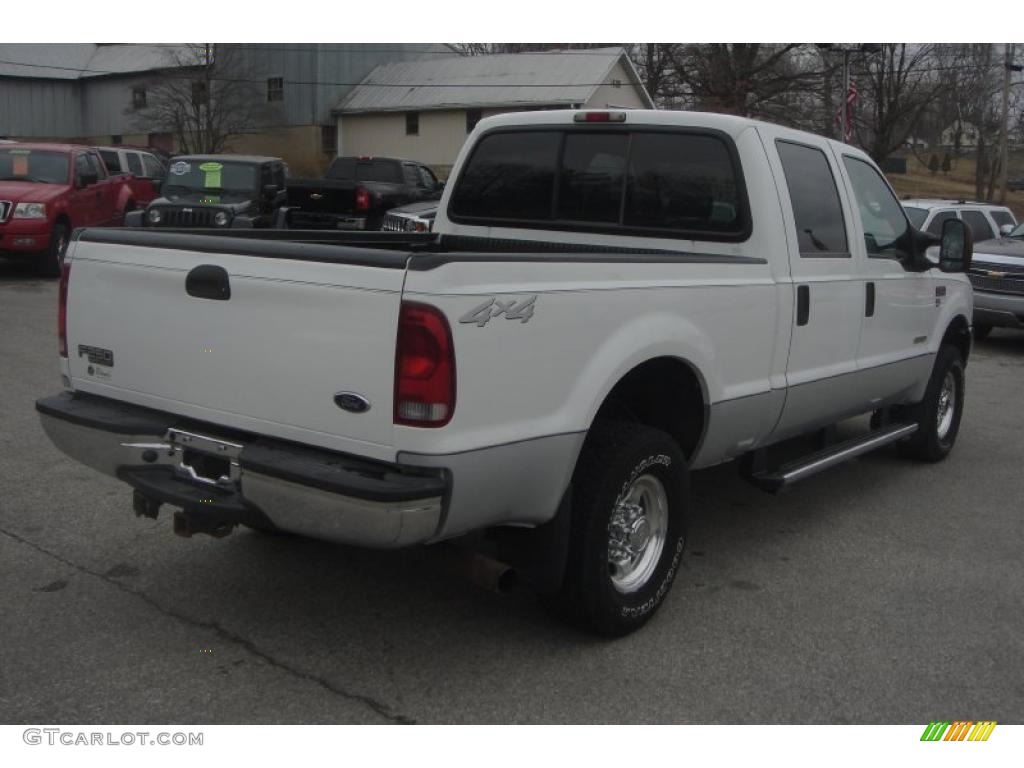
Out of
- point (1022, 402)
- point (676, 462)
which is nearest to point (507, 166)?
point (676, 462)

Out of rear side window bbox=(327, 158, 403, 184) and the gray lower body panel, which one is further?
rear side window bbox=(327, 158, 403, 184)

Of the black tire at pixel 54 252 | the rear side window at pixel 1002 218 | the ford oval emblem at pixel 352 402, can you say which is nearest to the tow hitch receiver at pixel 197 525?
the ford oval emblem at pixel 352 402

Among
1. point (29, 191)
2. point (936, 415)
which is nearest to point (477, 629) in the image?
point (936, 415)

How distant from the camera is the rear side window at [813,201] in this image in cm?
510

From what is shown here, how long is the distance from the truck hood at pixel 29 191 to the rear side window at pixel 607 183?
36.2ft

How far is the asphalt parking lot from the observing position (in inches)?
141

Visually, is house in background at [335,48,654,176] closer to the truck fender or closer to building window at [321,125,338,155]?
building window at [321,125,338,155]

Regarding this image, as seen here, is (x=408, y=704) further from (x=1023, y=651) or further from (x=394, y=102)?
(x=394, y=102)

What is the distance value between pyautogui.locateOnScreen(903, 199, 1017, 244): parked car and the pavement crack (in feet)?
37.5

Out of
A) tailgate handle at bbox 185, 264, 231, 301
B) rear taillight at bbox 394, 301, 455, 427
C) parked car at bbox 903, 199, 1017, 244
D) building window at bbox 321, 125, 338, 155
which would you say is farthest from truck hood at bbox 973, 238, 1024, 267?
building window at bbox 321, 125, 338, 155

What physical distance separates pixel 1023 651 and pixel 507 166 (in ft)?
10.7

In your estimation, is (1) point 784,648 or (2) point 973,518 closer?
(1) point 784,648

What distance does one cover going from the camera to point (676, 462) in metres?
4.24
